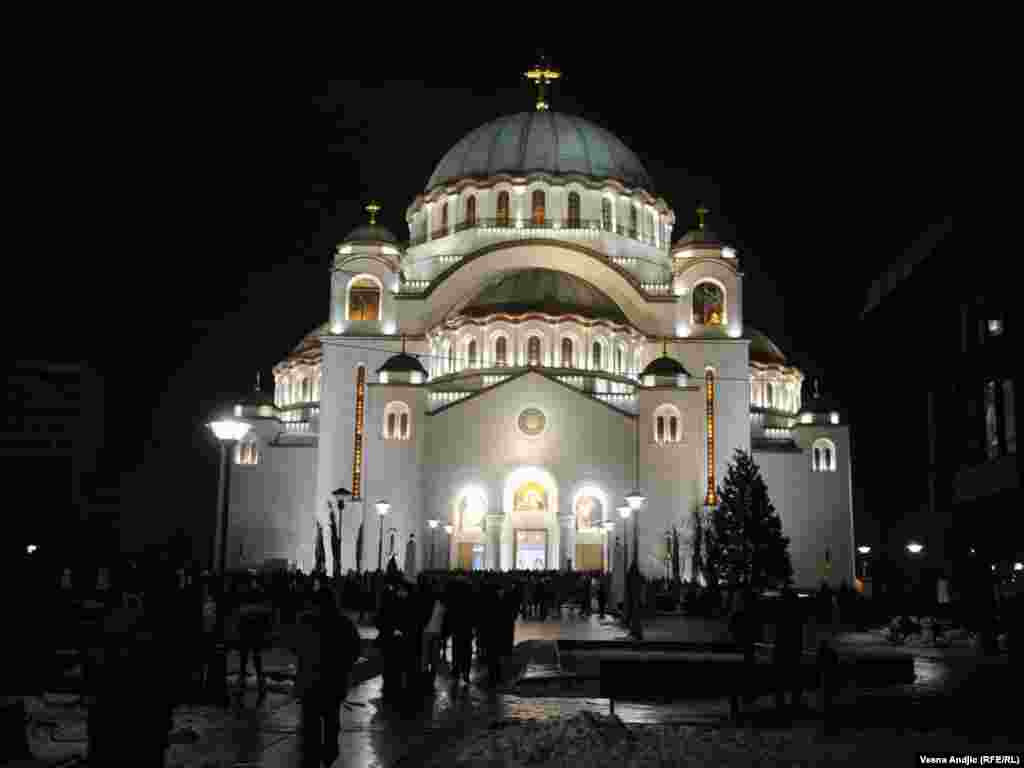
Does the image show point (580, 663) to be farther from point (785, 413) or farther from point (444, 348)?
point (785, 413)

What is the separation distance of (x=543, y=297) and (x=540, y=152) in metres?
10.9

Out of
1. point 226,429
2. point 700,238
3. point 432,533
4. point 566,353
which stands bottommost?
point 432,533

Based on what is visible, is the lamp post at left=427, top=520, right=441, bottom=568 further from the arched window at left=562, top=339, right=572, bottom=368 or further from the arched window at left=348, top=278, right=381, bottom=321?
the arched window at left=348, top=278, right=381, bottom=321

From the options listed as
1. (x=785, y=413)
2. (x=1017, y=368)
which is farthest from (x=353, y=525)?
(x=1017, y=368)

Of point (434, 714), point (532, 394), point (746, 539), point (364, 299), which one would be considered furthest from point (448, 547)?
point (434, 714)

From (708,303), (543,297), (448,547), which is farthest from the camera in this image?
(708,303)

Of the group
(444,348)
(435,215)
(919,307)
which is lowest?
(919,307)

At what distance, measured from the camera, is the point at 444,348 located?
51219 millimetres

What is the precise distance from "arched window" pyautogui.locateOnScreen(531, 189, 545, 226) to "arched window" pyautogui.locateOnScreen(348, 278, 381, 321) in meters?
8.70

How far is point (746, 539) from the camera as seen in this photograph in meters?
40.4

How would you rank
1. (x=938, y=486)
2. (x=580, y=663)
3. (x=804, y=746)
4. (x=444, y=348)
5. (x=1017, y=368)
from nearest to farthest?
(x=804, y=746) → (x=580, y=663) → (x=1017, y=368) → (x=938, y=486) → (x=444, y=348)

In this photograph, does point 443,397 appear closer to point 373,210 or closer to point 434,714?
point 373,210

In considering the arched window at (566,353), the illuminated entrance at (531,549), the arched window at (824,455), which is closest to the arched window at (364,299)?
the arched window at (566,353)

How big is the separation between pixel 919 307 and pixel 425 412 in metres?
24.2
